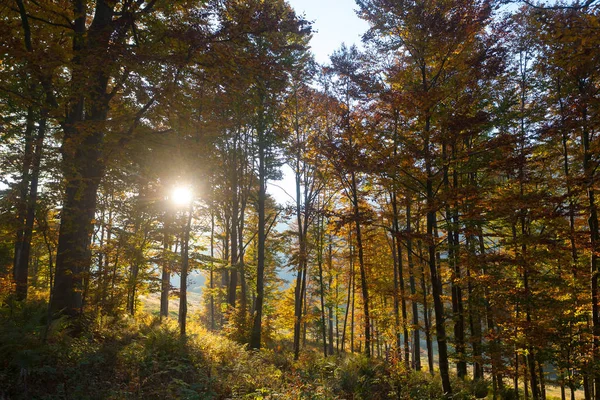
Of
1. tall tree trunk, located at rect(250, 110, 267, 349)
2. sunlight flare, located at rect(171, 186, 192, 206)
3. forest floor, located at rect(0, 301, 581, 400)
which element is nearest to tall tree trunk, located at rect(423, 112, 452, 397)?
forest floor, located at rect(0, 301, 581, 400)

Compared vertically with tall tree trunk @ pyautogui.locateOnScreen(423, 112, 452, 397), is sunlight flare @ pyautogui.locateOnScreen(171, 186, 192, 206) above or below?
above

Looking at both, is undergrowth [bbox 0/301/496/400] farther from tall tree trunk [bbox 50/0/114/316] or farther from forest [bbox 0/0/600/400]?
tall tree trunk [bbox 50/0/114/316]

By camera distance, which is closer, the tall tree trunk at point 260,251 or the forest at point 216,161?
the forest at point 216,161

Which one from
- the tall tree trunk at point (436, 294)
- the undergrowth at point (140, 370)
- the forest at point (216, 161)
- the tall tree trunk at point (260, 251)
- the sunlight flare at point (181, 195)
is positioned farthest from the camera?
Result: the tall tree trunk at point (260, 251)

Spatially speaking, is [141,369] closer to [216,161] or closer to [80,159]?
[80,159]

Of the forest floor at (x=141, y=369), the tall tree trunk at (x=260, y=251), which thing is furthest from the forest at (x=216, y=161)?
the tall tree trunk at (x=260, y=251)

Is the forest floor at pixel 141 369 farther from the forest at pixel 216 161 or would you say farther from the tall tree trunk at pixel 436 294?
the tall tree trunk at pixel 436 294

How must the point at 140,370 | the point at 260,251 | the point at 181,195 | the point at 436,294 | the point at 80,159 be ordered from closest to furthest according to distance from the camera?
the point at 140,370, the point at 80,159, the point at 436,294, the point at 181,195, the point at 260,251

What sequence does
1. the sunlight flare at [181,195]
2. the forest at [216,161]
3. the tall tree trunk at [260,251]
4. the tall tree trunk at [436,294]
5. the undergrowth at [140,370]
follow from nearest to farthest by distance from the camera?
the undergrowth at [140,370] → the forest at [216,161] → the tall tree trunk at [436,294] → the sunlight flare at [181,195] → the tall tree trunk at [260,251]

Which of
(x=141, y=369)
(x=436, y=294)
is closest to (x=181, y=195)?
(x=141, y=369)

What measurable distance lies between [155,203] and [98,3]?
697 cm

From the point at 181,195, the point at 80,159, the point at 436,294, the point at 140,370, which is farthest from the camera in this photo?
the point at 181,195

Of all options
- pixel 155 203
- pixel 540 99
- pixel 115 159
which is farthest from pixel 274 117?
pixel 540 99

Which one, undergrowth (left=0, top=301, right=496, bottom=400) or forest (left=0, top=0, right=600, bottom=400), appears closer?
undergrowth (left=0, top=301, right=496, bottom=400)
